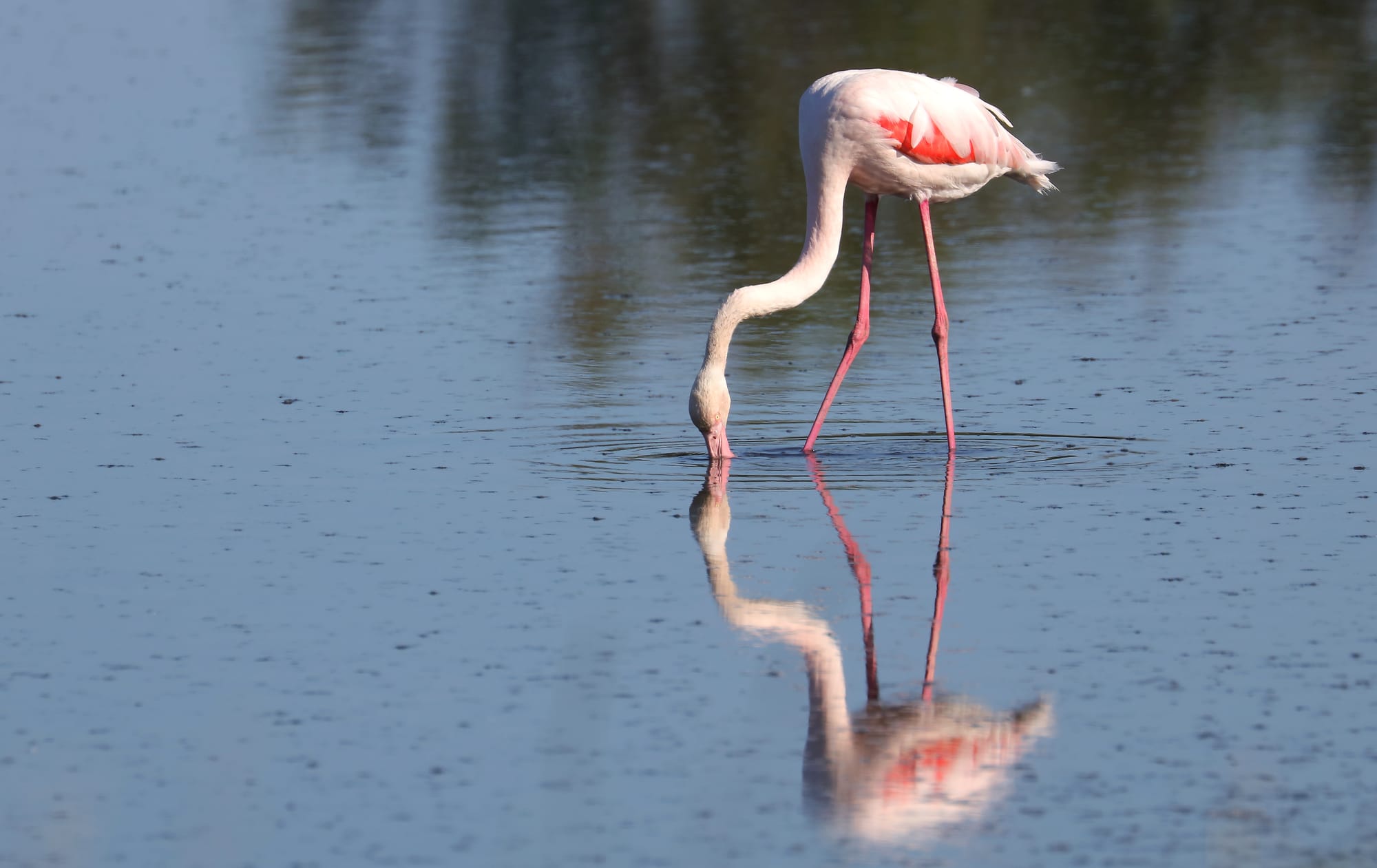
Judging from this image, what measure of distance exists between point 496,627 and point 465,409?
389cm

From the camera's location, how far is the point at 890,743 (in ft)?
20.8

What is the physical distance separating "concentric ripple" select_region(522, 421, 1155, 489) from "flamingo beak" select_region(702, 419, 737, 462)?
2.9 inches

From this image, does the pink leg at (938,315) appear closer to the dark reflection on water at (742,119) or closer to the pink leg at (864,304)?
the pink leg at (864,304)

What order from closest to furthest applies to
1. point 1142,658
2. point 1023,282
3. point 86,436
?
point 1142,658
point 86,436
point 1023,282

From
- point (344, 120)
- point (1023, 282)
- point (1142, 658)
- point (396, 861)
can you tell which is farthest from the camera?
point (344, 120)

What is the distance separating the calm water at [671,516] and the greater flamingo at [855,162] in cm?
36

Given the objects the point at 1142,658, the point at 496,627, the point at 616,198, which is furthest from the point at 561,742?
the point at 616,198

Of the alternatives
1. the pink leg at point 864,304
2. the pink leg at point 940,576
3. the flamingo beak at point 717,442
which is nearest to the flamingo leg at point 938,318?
the pink leg at point 864,304

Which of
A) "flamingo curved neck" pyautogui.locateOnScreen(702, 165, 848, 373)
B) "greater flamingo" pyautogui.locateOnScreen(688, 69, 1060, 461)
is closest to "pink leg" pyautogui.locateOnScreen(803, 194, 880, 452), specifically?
"greater flamingo" pyautogui.locateOnScreen(688, 69, 1060, 461)

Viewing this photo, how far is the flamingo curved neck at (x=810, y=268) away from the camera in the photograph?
996 cm

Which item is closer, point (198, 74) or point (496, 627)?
point (496, 627)

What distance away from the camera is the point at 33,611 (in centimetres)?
800

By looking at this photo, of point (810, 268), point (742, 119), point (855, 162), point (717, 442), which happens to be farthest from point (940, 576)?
point (742, 119)

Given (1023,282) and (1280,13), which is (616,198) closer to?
(1023,282)
